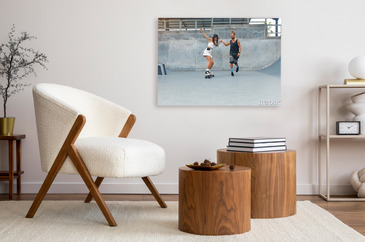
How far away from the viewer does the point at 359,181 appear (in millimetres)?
3678

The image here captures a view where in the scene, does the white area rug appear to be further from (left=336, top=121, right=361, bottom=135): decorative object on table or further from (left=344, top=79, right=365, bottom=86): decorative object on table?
(left=344, top=79, right=365, bottom=86): decorative object on table

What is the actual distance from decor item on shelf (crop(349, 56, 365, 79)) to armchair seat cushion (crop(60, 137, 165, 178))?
174cm

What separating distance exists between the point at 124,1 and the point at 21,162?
1.52 metres

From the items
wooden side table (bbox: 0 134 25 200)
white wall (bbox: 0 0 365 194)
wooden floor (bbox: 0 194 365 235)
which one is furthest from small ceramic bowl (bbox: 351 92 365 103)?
wooden side table (bbox: 0 134 25 200)

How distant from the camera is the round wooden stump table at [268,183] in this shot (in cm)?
278

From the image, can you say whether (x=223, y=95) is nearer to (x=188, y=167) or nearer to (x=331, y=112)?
(x=331, y=112)

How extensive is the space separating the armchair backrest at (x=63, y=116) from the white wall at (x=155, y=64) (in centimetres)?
56

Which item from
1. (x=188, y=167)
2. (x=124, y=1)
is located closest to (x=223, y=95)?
(x=124, y=1)

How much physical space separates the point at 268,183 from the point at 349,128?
1.13 meters

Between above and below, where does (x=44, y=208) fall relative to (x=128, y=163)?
below

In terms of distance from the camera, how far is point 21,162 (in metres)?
3.85

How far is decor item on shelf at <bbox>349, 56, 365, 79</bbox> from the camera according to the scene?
3.59 meters

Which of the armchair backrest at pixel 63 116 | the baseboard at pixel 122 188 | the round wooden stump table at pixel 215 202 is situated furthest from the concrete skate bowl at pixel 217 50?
the round wooden stump table at pixel 215 202
